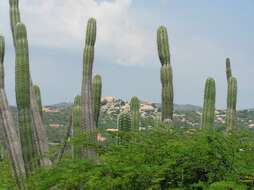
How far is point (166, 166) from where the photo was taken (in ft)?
25.5

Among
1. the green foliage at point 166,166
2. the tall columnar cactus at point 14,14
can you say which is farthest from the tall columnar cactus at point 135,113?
the green foliage at point 166,166

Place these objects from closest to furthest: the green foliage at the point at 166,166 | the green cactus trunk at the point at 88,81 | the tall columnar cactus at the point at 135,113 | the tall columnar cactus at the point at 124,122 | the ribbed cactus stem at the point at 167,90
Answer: the green foliage at the point at 166,166, the tall columnar cactus at the point at 124,122, the green cactus trunk at the point at 88,81, the ribbed cactus stem at the point at 167,90, the tall columnar cactus at the point at 135,113

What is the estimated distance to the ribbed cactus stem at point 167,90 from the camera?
1579 centimetres

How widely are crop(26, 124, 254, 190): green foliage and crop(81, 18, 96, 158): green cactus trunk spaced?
662cm

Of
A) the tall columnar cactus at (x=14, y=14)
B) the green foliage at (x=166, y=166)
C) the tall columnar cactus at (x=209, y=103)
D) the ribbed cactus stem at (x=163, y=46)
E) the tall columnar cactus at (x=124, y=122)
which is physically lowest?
the green foliage at (x=166, y=166)

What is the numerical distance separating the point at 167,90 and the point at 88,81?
2.38m

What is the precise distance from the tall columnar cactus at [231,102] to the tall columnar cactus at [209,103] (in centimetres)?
176

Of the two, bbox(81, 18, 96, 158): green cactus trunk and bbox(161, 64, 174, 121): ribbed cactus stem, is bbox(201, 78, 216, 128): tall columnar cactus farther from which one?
bbox(81, 18, 96, 158): green cactus trunk

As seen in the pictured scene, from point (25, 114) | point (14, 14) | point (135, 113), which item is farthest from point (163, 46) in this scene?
point (25, 114)

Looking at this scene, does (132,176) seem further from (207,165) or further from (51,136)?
(51,136)

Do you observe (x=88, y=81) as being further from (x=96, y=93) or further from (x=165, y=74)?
(x=165, y=74)

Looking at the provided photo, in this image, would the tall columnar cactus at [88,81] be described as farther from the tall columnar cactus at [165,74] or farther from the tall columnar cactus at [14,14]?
the tall columnar cactus at [14,14]

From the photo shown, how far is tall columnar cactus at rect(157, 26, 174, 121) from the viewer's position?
1583 cm

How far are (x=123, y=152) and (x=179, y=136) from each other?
137cm
